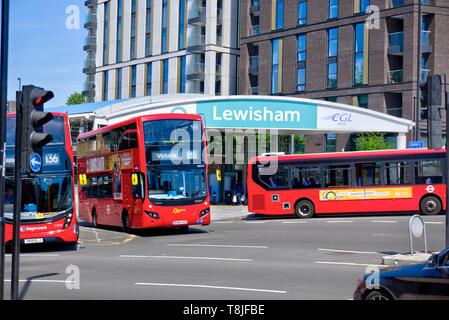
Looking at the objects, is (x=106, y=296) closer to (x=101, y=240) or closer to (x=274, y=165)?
(x=101, y=240)

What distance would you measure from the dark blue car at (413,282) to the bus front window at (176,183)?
1585 cm

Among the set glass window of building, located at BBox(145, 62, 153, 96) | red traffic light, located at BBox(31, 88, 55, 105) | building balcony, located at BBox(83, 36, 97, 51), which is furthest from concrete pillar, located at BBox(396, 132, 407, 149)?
building balcony, located at BBox(83, 36, 97, 51)

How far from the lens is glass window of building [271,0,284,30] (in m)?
61.5

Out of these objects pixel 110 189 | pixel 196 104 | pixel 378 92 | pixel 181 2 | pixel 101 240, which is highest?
pixel 181 2

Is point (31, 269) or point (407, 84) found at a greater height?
point (407, 84)

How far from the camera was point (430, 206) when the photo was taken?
3008cm

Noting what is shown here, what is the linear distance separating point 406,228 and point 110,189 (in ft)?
38.4

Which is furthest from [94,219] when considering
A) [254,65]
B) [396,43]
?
[254,65]

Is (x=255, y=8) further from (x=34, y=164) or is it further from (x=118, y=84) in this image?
(x=34, y=164)

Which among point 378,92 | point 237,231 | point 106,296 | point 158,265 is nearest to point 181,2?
point 378,92

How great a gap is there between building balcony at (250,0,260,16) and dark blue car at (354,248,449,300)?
57.3 m

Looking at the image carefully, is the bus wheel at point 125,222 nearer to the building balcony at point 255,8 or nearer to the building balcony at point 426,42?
the building balcony at point 426,42

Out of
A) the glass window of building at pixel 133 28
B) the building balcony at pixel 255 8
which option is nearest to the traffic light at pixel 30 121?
the building balcony at pixel 255 8

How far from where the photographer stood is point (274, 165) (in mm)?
32531
